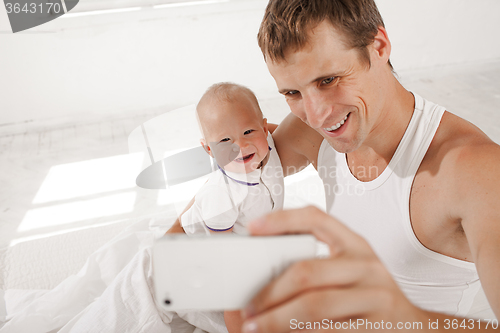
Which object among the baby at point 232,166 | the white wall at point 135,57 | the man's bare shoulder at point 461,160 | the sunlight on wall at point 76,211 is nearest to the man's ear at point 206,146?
the baby at point 232,166

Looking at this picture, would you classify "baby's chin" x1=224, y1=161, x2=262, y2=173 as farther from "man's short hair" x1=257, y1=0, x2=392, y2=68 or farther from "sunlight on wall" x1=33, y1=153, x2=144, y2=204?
"sunlight on wall" x1=33, y1=153, x2=144, y2=204

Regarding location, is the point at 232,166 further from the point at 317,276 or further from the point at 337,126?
the point at 317,276

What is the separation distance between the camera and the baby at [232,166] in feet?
3.14

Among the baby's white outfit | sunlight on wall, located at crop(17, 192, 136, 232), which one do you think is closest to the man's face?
the baby's white outfit

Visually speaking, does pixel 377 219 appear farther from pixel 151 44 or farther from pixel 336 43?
pixel 151 44

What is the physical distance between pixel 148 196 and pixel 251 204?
3.88ft

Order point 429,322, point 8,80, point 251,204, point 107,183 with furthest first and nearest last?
point 8,80, point 107,183, point 251,204, point 429,322

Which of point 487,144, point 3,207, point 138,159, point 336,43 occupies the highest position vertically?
point 336,43

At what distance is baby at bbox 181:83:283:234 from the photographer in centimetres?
96

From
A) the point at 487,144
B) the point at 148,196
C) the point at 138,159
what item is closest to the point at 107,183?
the point at 148,196

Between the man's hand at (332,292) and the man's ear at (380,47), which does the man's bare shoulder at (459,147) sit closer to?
the man's ear at (380,47)

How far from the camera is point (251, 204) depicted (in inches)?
38.6

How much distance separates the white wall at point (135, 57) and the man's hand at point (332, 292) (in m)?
2.86

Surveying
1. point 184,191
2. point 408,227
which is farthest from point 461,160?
point 184,191
